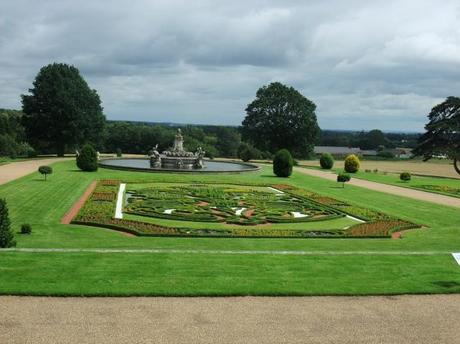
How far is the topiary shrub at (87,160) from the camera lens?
40875 millimetres

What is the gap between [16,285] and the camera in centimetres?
981

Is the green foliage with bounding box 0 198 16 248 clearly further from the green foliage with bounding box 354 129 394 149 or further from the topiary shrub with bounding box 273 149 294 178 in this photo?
the green foliage with bounding box 354 129 394 149

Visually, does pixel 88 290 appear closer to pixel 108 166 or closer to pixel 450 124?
pixel 108 166

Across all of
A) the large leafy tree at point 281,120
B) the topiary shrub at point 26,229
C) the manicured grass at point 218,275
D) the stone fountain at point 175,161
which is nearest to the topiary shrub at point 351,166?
the stone fountain at point 175,161

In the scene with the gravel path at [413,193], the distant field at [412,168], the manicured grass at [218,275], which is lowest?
the distant field at [412,168]

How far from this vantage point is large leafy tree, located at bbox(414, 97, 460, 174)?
52562 mm

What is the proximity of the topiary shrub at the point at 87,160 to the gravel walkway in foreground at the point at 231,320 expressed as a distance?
32563 mm

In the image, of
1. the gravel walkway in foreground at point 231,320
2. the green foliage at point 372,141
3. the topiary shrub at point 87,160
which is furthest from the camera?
the green foliage at point 372,141

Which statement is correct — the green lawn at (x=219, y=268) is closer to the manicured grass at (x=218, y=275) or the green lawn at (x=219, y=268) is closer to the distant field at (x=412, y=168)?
the manicured grass at (x=218, y=275)

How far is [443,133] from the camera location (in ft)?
175

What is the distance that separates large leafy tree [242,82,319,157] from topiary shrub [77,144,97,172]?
108ft

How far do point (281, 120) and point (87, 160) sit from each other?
112 feet

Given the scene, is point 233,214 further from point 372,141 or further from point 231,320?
point 372,141

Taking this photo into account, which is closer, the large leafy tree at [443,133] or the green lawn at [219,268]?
the green lawn at [219,268]
